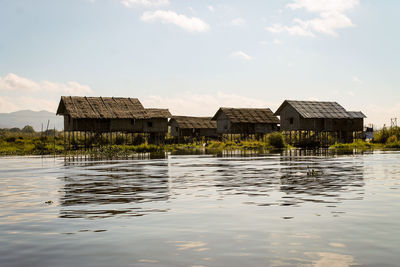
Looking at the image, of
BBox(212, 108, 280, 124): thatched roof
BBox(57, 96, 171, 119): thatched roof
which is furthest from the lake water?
BBox(212, 108, 280, 124): thatched roof

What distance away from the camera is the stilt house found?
4766 cm

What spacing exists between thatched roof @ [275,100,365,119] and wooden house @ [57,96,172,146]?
16.5 metres

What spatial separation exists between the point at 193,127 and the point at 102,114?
86.2 ft

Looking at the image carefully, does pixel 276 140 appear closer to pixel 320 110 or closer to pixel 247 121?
pixel 320 110

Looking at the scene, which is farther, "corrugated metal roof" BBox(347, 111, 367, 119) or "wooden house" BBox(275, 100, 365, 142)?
"corrugated metal roof" BBox(347, 111, 367, 119)

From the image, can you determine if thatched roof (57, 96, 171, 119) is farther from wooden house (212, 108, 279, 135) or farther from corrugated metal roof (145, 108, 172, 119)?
wooden house (212, 108, 279, 135)

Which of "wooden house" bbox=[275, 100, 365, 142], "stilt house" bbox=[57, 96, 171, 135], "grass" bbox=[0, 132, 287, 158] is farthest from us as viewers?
"wooden house" bbox=[275, 100, 365, 142]

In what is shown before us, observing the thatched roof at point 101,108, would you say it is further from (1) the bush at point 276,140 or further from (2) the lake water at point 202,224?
(2) the lake water at point 202,224

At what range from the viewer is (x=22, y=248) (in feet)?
21.6

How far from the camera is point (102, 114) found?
47938 millimetres

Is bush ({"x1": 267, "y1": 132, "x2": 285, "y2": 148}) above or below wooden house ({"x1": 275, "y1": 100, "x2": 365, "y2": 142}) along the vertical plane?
below

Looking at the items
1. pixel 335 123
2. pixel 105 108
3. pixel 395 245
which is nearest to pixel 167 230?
pixel 395 245

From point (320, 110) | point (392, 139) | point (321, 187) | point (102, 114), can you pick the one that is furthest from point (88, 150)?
point (321, 187)

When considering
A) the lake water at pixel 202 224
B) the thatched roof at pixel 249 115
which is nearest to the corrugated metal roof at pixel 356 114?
the thatched roof at pixel 249 115
